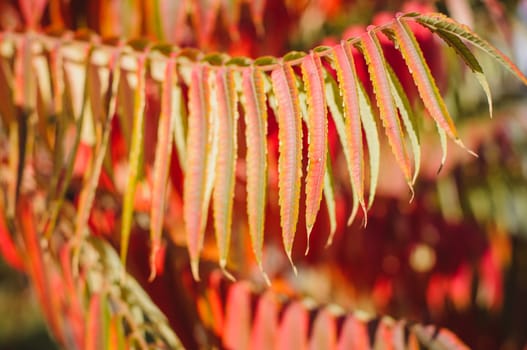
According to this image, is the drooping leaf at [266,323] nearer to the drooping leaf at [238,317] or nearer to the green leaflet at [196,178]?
the drooping leaf at [238,317]

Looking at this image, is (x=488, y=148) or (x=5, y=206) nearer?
(x=5, y=206)

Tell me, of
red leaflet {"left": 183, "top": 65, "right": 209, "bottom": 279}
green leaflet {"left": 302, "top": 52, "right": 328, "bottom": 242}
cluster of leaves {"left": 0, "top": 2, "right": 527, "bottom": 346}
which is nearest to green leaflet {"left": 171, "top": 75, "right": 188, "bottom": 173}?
cluster of leaves {"left": 0, "top": 2, "right": 527, "bottom": 346}

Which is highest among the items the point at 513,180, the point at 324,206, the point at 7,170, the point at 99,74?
the point at 99,74

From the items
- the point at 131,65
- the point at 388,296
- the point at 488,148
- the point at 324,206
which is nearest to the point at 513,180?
the point at 488,148

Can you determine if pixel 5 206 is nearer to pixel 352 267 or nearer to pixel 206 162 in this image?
pixel 206 162

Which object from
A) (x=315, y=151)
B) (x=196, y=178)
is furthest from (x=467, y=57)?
(x=196, y=178)

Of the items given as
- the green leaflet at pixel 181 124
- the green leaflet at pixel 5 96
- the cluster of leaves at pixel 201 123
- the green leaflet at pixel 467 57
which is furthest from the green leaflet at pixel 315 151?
the green leaflet at pixel 5 96
